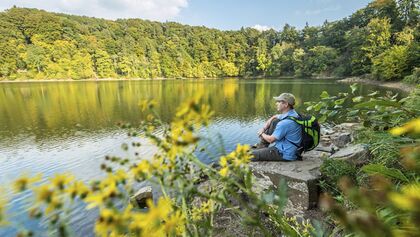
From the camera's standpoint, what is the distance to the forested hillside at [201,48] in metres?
41.5

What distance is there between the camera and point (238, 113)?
57.0 feet

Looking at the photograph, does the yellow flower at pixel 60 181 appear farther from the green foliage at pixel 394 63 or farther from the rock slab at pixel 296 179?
the green foliage at pixel 394 63

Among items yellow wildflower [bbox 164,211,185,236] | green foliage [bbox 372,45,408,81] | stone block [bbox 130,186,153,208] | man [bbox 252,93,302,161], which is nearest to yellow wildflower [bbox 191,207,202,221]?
yellow wildflower [bbox 164,211,185,236]

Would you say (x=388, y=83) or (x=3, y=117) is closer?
(x=3, y=117)

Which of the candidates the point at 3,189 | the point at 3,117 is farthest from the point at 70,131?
the point at 3,189

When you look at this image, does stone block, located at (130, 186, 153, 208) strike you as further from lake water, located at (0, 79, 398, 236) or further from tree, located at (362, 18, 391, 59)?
tree, located at (362, 18, 391, 59)

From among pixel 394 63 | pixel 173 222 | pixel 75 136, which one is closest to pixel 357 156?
pixel 173 222

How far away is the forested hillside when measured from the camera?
136 feet

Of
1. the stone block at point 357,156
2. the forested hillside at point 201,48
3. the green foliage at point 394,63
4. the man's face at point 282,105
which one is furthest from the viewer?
the forested hillside at point 201,48

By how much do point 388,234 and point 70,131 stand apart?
15.0 m

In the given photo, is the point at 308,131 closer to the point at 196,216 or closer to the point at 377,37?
the point at 196,216

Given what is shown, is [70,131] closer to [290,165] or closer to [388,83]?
[290,165]

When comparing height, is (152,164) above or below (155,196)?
above

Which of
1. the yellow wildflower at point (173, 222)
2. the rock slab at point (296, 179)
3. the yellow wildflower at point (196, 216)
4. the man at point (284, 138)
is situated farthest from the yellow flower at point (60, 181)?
the man at point (284, 138)
